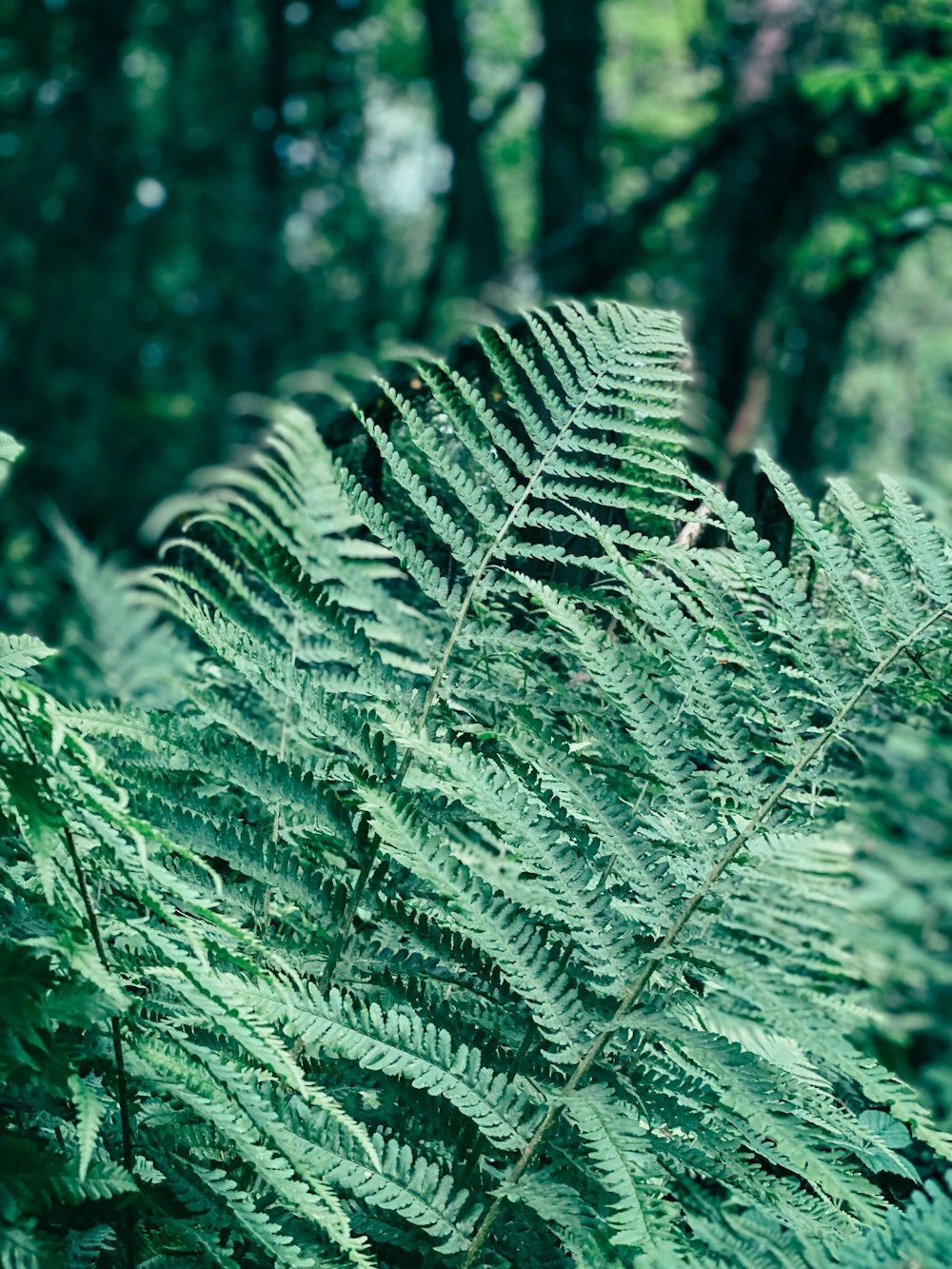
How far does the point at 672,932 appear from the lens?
33.5 inches

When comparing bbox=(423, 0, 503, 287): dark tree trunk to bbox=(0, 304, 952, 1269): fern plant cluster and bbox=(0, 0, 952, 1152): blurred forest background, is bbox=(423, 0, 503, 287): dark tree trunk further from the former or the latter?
bbox=(0, 304, 952, 1269): fern plant cluster

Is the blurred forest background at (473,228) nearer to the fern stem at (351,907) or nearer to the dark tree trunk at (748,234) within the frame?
the dark tree trunk at (748,234)

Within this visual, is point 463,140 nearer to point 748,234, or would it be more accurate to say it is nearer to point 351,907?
point 748,234

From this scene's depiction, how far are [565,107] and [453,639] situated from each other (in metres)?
5.82

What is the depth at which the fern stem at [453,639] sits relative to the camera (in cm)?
96

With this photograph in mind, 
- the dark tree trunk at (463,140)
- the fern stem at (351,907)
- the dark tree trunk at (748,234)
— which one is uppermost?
the dark tree trunk at (463,140)

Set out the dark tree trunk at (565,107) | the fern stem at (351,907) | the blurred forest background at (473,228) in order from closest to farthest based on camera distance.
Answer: the fern stem at (351,907), the blurred forest background at (473,228), the dark tree trunk at (565,107)

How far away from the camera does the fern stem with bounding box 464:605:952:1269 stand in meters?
0.82

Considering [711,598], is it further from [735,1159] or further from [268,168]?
[268,168]

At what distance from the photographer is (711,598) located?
0.91 metres

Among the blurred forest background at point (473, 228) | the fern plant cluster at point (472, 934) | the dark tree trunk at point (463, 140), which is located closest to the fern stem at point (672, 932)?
the fern plant cluster at point (472, 934)

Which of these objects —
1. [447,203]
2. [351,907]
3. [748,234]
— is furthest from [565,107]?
[351,907]

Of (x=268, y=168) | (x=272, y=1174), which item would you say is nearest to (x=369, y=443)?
(x=272, y=1174)

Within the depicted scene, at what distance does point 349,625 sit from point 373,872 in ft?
0.87
